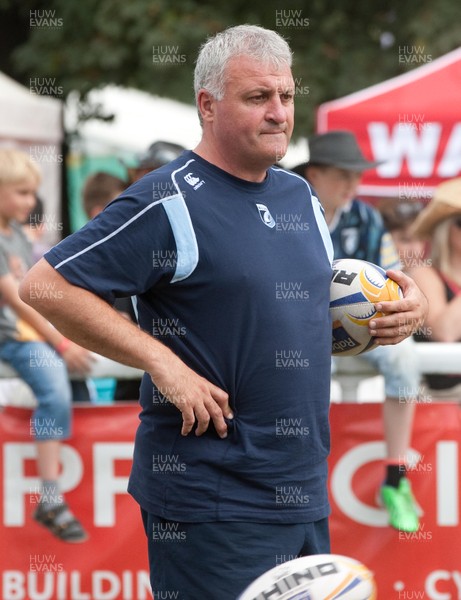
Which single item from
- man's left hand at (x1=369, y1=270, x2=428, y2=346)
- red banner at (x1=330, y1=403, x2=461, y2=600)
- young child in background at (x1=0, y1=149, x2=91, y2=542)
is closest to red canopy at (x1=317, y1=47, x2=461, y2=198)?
red banner at (x1=330, y1=403, x2=461, y2=600)

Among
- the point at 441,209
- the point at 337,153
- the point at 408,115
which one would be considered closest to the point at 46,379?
the point at 337,153

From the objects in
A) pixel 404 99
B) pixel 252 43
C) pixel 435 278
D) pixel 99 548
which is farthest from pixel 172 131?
pixel 252 43

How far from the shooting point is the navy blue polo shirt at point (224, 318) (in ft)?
9.92

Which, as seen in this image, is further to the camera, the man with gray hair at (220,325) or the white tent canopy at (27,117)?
the white tent canopy at (27,117)

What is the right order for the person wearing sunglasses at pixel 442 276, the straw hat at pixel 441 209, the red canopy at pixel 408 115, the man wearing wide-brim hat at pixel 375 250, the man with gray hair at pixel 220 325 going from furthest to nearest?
the red canopy at pixel 408 115 < the straw hat at pixel 441 209 < the person wearing sunglasses at pixel 442 276 < the man wearing wide-brim hat at pixel 375 250 < the man with gray hair at pixel 220 325

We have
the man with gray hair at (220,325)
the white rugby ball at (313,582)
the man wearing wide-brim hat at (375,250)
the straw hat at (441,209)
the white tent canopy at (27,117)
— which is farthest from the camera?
the white tent canopy at (27,117)

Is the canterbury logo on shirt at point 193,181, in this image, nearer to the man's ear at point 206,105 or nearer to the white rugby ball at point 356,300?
the man's ear at point 206,105

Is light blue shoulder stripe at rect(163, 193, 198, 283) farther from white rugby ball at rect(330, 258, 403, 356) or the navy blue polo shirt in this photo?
white rugby ball at rect(330, 258, 403, 356)

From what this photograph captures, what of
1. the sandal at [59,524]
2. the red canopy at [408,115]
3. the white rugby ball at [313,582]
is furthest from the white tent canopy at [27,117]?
the white rugby ball at [313,582]

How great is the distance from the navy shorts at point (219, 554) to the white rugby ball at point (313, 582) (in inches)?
7.6

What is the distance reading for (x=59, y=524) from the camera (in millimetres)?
4805

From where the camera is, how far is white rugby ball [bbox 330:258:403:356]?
11.2 feet

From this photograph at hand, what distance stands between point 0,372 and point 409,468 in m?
1.91

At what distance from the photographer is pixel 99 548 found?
487 centimetres
